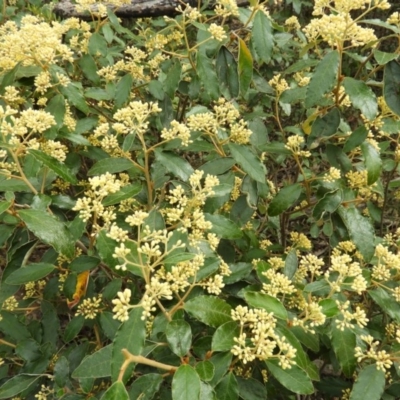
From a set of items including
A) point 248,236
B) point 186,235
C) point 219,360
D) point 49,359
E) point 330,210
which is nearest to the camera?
point 219,360

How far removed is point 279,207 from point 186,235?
0.65 metres

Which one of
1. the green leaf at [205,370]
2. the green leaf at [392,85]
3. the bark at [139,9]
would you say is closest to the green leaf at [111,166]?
the green leaf at [205,370]

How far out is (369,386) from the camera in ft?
4.93

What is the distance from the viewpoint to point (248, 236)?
6.97 feet

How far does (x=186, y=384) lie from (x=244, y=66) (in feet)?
4.39

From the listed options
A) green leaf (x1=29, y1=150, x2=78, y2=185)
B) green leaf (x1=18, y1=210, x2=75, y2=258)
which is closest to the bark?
green leaf (x1=29, y1=150, x2=78, y2=185)

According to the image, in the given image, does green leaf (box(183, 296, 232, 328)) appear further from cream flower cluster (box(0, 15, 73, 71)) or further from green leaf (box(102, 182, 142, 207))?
cream flower cluster (box(0, 15, 73, 71))

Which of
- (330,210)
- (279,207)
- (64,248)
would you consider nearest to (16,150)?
(64,248)

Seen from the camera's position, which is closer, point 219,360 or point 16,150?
point 219,360

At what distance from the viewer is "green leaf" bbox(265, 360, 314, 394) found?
1.34 m

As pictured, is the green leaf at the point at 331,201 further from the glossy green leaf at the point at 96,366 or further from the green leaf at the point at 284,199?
the glossy green leaf at the point at 96,366

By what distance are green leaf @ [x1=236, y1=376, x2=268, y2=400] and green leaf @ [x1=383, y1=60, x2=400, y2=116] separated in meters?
1.22

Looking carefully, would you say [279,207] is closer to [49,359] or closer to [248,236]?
[248,236]

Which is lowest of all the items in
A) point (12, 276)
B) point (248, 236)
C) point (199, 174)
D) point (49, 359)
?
point (49, 359)
